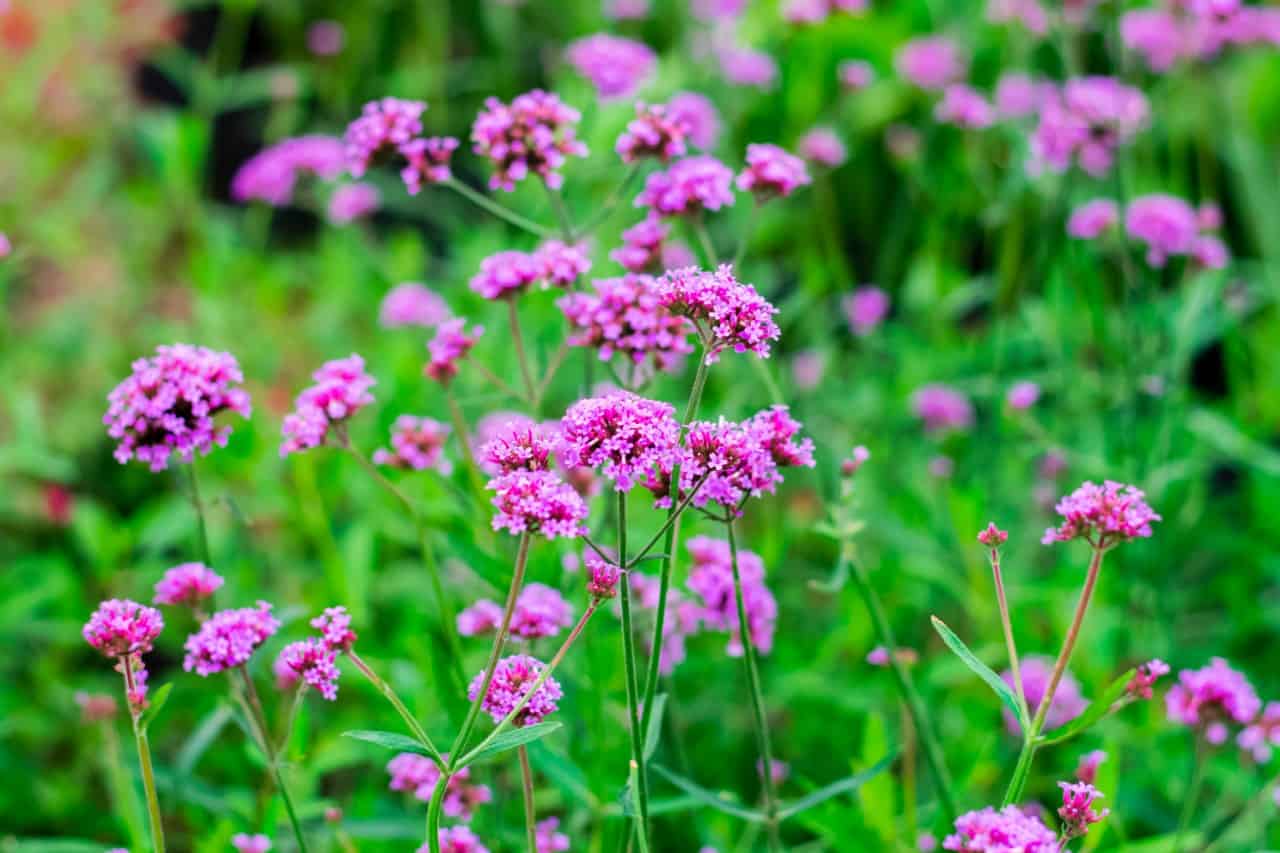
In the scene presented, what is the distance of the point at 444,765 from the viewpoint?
4.45 ft

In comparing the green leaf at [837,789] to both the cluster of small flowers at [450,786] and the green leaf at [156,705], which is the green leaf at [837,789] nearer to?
the cluster of small flowers at [450,786]

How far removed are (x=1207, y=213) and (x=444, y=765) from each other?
2359 millimetres

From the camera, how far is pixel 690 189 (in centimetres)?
191

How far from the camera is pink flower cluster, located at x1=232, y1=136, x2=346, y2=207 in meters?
3.57

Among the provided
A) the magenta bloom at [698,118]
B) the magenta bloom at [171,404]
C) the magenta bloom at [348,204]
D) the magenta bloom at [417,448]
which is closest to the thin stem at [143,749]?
the magenta bloom at [171,404]

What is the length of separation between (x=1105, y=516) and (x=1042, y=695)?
1038mm

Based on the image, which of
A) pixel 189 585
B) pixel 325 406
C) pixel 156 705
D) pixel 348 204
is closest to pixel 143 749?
pixel 156 705

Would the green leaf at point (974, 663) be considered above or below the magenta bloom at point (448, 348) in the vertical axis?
below

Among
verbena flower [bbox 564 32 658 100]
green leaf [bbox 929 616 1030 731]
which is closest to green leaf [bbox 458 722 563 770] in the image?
green leaf [bbox 929 616 1030 731]

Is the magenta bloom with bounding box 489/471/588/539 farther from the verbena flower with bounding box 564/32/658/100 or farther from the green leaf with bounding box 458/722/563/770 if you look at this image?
the verbena flower with bounding box 564/32/658/100

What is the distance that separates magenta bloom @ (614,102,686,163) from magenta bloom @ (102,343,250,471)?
2.33 feet

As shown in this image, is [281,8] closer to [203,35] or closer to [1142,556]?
[203,35]

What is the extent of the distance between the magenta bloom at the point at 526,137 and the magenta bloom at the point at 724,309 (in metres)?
0.58

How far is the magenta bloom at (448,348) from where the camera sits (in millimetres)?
1936
